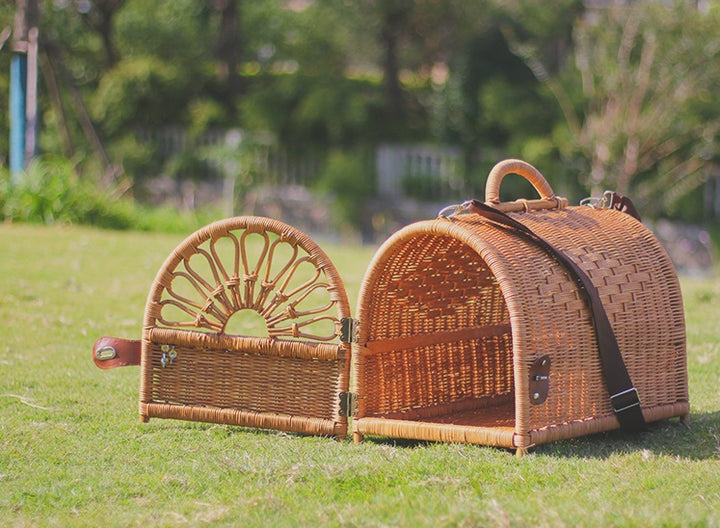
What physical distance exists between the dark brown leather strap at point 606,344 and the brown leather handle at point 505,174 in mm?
236

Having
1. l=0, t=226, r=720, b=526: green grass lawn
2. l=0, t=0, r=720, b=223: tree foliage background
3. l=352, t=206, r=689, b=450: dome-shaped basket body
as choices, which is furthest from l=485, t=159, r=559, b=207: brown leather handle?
l=0, t=0, r=720, b=223: tree foliage background

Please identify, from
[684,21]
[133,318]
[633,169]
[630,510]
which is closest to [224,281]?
[630,510]

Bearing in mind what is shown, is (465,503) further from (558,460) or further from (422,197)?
(422,197)

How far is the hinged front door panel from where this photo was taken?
4.27 meters

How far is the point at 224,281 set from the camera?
445cm

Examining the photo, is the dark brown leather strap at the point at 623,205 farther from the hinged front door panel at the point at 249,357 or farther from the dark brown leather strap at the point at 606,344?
the hinged front door panel at the point at 249,357

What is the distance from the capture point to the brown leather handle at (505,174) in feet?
14.3

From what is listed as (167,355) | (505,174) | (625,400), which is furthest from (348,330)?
(625,400)

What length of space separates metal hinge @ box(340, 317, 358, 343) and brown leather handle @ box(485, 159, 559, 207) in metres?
0.73

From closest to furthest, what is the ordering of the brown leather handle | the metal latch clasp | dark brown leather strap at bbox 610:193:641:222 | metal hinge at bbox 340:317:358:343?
metal hinge at bbox 340:317:358:343, the brown leather handle, the metal latch clasp, dark brown leather strap at bbox 610:193:641:222

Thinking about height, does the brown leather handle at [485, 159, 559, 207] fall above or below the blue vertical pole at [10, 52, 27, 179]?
above

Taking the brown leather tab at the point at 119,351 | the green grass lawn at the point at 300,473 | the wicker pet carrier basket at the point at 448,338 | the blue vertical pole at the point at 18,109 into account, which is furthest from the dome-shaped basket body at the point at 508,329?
the blue vertical pole at the point at 18,109

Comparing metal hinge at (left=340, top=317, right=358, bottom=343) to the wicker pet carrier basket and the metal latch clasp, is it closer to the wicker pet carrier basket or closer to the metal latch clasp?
the wicker pet carrier basket

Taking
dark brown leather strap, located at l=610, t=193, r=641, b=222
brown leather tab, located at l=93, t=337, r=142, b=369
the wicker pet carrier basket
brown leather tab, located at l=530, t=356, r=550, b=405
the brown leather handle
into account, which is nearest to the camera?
brown leather tab, located at l=530, t=356, r=550, b=405
